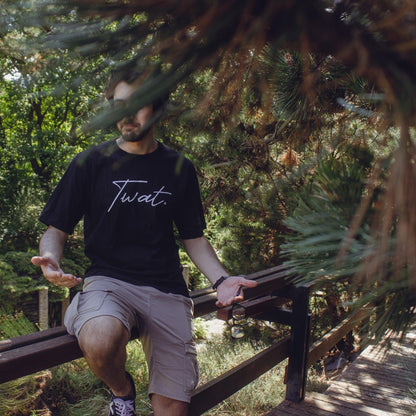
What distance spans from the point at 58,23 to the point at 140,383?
500cm

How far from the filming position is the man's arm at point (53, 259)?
139 centimetres

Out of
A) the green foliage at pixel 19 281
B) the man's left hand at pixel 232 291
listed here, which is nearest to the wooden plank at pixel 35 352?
the man's left hand at pixel 232 291

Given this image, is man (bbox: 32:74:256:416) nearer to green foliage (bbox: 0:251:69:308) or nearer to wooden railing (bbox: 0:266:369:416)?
wooden railing (bbox: 0:266:369:416)

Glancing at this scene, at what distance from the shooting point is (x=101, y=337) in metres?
1.36

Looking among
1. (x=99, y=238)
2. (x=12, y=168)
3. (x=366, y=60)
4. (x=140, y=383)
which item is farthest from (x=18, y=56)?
(x=12, y=168)

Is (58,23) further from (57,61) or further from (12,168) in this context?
(12,168)

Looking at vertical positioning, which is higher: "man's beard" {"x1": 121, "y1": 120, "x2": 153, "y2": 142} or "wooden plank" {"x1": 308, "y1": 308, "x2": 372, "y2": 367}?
"man's beard" {"x1": 121, "y1": 120, "x2": 153, "y2": 142}

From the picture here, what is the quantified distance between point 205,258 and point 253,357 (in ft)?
2.40

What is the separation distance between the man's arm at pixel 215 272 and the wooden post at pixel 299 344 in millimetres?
902

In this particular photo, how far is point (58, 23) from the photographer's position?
469 mm

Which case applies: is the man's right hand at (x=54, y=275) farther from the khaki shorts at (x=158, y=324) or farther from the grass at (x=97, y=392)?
the grass at (x=97, y=392)

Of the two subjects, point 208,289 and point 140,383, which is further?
point 140,383

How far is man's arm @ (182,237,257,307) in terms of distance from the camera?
1.67 meters

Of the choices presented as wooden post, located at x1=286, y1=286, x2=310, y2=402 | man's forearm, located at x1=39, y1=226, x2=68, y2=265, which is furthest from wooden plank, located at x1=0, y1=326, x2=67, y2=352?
wooden post, located at x1=286, y1=286, x2=310, y2=402
